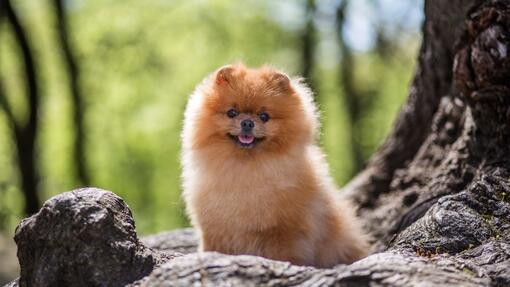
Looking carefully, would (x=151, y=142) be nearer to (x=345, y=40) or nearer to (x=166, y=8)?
(x=166, y=8)

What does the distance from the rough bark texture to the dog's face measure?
Answer: 883 mm

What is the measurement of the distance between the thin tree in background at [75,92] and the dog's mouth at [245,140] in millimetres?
10331

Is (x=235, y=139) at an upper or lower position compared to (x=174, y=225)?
lower

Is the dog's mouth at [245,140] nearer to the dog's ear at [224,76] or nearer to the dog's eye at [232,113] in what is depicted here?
the dog's eye at [232,113]

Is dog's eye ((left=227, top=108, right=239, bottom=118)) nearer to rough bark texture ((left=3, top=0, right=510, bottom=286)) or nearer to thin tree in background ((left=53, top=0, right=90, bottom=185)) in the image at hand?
rough bark texture ((left=3, top=0, right=510, bottom=286))

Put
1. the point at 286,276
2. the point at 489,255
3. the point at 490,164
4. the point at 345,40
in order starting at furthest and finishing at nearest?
the point at 345,40, the point at 490,164, the point at 489,255, the point at 286,276

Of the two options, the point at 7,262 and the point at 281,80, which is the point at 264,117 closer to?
the point at 281,80

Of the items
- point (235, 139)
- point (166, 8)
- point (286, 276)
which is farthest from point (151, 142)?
point (286, 276)

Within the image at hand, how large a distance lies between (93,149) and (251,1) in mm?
6842

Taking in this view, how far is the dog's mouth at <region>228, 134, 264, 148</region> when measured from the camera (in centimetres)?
470

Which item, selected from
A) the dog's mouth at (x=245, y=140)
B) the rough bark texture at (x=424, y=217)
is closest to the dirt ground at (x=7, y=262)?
the rough bark texture at (x=424, y=217)

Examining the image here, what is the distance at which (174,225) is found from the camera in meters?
23.7

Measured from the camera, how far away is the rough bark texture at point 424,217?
10.9 feet

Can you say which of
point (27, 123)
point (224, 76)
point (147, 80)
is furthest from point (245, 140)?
point (147, 80)
